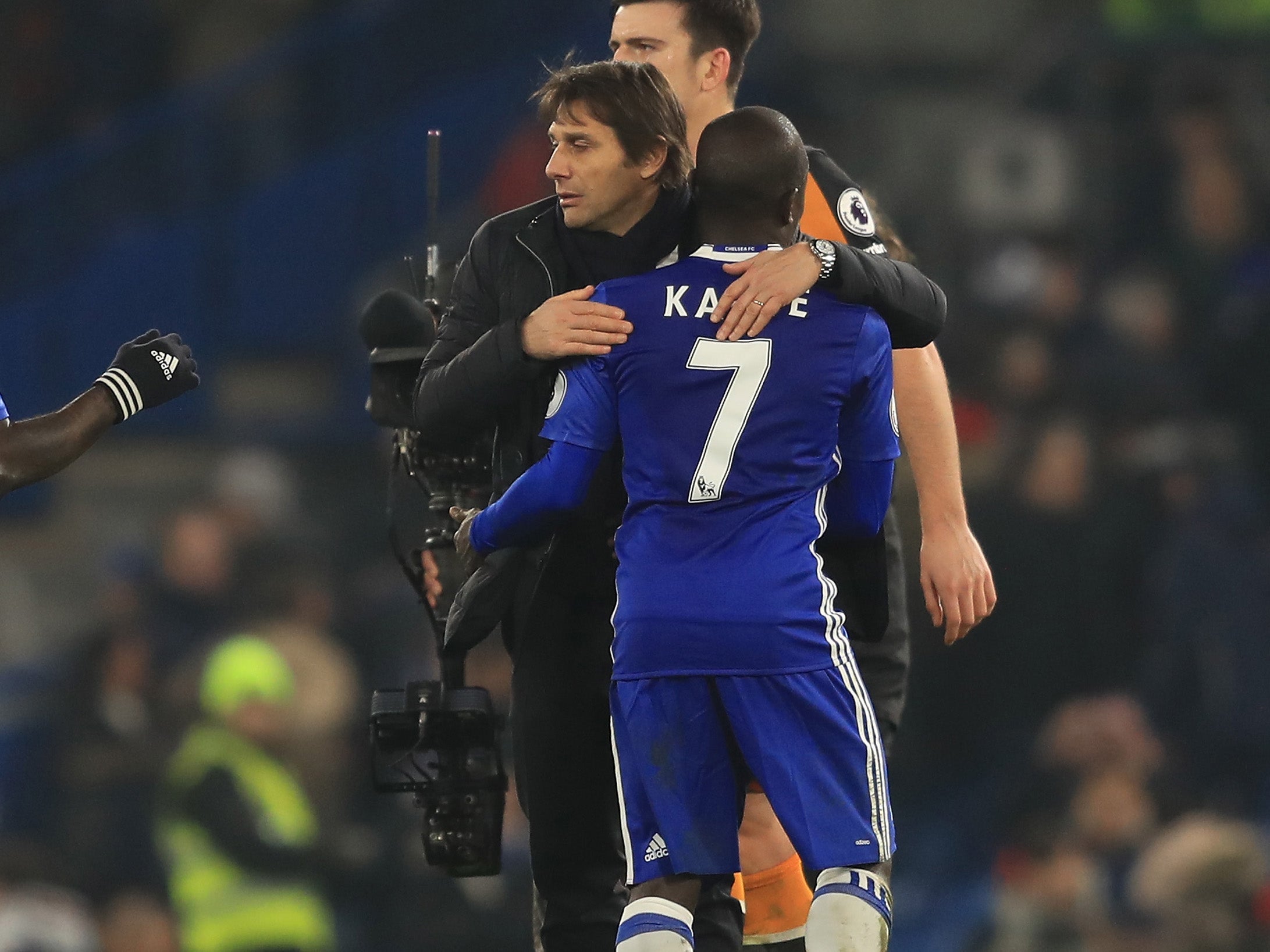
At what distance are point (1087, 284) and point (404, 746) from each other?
22.3 feet

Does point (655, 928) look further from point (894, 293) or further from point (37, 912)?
point (37, 912)

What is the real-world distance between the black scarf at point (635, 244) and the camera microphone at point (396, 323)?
52 cm

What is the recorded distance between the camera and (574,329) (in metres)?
3.31

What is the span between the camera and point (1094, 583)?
8633mm

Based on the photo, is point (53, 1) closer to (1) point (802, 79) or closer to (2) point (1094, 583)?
(1) point (802, 79)

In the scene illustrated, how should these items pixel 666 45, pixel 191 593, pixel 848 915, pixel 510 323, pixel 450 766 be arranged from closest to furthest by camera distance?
pixel 848 915
pixel 510 323
pixel 450 766
pixel 666 45
pixel 191 593

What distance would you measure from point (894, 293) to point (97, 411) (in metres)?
1.61

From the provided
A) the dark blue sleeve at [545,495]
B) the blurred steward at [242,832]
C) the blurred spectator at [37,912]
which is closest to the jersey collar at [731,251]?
the dark blue sleeve at [545,495]

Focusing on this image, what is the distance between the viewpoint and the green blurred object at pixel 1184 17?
1103 cm

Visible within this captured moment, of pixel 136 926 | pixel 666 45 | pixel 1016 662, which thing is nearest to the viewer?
pixel 666 45

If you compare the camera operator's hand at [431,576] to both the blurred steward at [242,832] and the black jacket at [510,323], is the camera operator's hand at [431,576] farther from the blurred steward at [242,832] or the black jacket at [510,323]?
the blurred steward at [242,832]

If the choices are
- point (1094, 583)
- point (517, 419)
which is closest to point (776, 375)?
point (517, 419)

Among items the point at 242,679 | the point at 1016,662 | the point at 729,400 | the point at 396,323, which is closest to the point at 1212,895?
the point at 1016,662

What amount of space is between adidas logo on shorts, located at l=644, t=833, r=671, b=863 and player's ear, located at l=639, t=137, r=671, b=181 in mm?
1081
